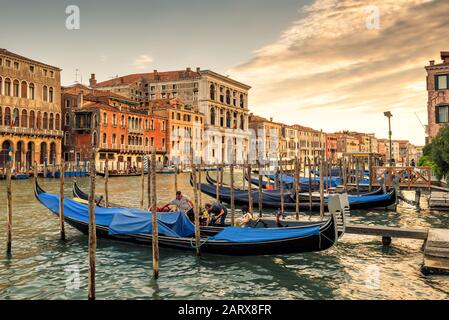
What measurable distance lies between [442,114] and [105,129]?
23857mm

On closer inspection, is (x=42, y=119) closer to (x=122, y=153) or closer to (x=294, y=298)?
(x=122, y=153)

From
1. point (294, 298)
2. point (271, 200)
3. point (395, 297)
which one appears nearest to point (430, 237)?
point (395, 297)

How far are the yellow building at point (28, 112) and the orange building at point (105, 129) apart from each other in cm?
137

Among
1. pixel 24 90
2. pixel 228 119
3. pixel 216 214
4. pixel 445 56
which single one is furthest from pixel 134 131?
pixel 216 214

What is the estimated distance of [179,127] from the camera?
141 ft

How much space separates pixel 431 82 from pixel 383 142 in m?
94.0

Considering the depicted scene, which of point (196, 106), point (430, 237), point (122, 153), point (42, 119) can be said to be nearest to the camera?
point (430, 237)

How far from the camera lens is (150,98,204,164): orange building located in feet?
136

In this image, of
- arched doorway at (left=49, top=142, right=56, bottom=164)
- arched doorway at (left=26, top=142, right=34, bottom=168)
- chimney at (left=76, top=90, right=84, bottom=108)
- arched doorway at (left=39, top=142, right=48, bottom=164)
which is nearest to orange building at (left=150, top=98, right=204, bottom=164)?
chimney at (left=76, top=90, right=84, bottom=108)

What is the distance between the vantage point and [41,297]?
5383 millimetres

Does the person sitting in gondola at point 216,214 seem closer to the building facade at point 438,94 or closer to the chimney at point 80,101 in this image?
the building facade at point 438,94

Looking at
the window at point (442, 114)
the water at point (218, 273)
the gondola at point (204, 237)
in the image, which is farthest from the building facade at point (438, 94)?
the gondola at point (204, 237)

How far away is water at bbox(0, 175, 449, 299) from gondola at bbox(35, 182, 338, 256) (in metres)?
0.23
